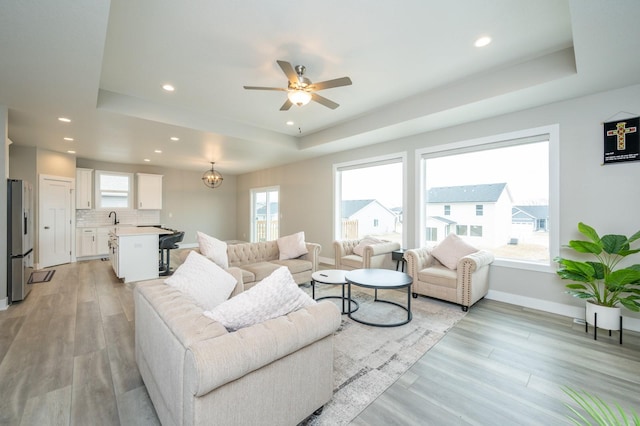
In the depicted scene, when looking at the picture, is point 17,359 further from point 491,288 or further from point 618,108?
point 618,108

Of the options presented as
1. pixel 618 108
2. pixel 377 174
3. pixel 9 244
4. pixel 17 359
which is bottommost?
pixel 17 359

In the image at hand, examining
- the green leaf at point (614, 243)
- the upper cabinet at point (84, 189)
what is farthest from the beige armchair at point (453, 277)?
the upper cabinet at point (84, 189)

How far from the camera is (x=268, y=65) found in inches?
126

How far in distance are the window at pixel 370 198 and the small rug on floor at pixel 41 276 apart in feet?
18.5

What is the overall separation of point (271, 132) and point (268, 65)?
2.59 m

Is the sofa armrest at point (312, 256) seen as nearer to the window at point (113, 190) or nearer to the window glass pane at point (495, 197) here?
the window glass pane at point (495, 197)

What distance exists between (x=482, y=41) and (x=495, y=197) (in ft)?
7.74

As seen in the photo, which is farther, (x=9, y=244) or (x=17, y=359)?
(x=9, y=244)

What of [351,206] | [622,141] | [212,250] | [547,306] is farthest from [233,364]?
[351,206]

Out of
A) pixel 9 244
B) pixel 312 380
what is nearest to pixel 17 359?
pixel 9 244

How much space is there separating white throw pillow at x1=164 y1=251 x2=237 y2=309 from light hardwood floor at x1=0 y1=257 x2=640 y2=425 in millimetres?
783

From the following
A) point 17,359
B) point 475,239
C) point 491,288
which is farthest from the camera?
point 475,239

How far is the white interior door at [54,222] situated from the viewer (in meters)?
5.91

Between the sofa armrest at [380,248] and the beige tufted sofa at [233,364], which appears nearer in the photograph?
the beige tufted sofa at [233,364]
